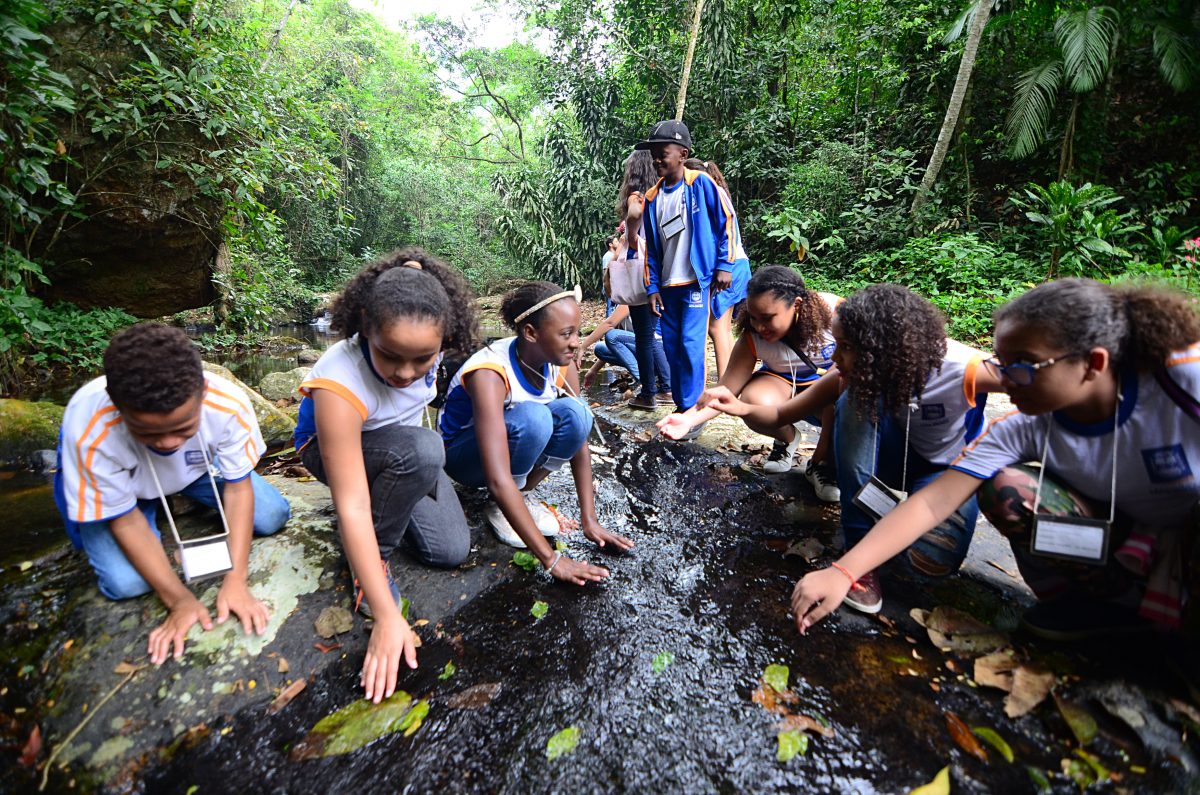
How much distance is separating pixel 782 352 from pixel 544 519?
1517 millimetres

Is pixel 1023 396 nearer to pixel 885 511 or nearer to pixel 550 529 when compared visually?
pixel 885 511

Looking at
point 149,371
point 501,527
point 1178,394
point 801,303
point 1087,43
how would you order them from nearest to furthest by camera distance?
1. point 1178,394
2. point 149,371
3. point 501,527
4. point 801,303
5. point 1087,43

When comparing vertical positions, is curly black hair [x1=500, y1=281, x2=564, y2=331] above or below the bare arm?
above

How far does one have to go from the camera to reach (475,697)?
5.50 feet

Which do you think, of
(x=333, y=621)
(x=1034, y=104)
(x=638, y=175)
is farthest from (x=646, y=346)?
(x=1034, y=104)

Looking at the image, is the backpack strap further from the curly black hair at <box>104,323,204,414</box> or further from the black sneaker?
the curly black hair at <box>104,323,204,414</box>

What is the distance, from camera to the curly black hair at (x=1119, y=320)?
144cm

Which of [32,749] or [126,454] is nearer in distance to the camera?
[32,749]

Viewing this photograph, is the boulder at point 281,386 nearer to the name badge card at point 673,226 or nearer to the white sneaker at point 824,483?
the name badge card at point 673,226

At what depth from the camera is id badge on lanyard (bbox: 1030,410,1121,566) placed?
1.60 m

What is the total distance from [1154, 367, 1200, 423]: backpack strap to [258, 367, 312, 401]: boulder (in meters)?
5.80

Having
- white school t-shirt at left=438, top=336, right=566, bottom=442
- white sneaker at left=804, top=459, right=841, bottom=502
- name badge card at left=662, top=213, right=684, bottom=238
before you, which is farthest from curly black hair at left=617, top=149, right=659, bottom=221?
white sneaker at left=804, top=459, right=841, bottom=502

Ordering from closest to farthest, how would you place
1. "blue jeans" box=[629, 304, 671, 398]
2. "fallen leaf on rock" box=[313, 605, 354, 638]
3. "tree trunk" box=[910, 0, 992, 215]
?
"fallen leaf on rock" box=[313, 605, 354, 638] < "blue jeans" box=[629, 304, 671, 398] < "tree trunk" box=[910, 0, 992, 215]

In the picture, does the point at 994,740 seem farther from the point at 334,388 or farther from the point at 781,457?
the point at 334,388
